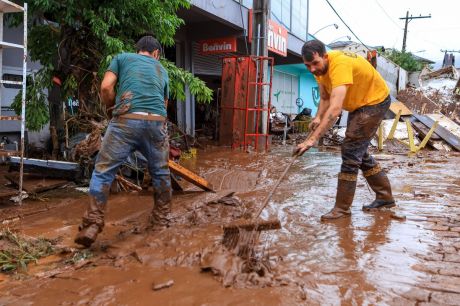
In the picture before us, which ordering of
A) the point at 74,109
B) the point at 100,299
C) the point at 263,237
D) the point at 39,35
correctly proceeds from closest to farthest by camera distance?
1. the point at 100,299
2. the point at 263,237
3. the point at 39,35
4. the point at 74,109

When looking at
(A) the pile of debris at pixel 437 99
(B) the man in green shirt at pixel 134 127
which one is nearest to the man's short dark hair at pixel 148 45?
(B) the man in green shirt at pixel 134 127

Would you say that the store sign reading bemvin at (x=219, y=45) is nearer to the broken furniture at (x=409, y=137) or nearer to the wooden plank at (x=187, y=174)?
the broken furniture at (x=409, y=137)

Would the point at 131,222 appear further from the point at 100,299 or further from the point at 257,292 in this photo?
the point at 257,292

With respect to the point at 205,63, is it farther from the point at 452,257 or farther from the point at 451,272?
the point at 451,272

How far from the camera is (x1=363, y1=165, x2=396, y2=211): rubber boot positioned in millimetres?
4539

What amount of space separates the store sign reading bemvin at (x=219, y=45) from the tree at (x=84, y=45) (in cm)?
638

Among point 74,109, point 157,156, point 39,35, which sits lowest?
point 157,156

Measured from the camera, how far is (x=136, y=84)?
3.58 metres

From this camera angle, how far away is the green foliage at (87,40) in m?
5.80

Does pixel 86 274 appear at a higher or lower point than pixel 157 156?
lower

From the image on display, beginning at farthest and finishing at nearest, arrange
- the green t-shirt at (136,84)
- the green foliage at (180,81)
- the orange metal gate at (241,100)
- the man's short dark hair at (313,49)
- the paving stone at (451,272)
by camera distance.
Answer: the orange metal gate at (241,100) < the green foliage at (180,81) < the man's short dark hair at (313,49) < the green t-shirt at (136,84) < the paving stone at (451,272)

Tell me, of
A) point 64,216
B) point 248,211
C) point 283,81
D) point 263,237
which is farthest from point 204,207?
point 283,81

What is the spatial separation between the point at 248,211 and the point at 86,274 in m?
1.94

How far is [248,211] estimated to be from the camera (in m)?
4.40
